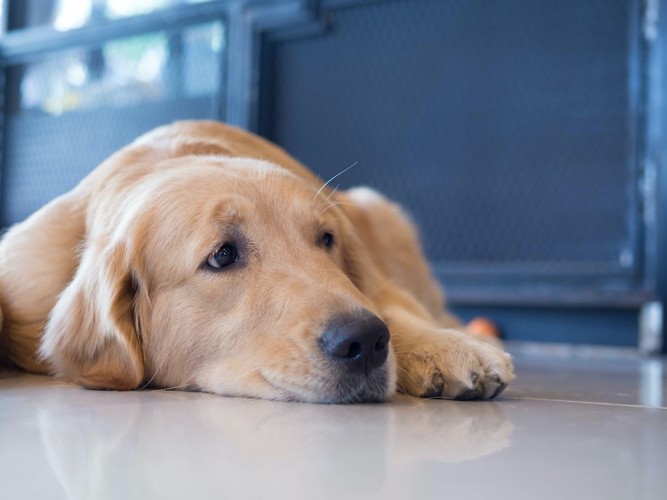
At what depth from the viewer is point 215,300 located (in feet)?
6.14

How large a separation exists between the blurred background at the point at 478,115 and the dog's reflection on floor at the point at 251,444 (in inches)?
109

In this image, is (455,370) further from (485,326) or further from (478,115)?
(478,115)

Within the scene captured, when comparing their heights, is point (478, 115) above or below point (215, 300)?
above

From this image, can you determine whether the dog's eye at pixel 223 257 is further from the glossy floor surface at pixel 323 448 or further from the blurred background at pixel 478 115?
the blurred background at pixel 478 115

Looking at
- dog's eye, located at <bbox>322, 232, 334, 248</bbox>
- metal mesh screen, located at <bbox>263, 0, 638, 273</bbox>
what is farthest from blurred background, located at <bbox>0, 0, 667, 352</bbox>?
dog's eye, located at <bbox>322, 232, 334, 248</bbox>

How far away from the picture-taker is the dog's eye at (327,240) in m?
2.12

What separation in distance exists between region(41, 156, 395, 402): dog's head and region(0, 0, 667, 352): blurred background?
2.48 metres

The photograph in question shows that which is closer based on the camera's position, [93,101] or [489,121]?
[489,121]

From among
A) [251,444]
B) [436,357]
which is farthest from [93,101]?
[251,444]

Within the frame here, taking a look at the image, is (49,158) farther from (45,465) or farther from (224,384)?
(45,465)

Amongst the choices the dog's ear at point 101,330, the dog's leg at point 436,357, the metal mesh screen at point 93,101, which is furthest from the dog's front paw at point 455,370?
the metal mesh screen at point 93,101

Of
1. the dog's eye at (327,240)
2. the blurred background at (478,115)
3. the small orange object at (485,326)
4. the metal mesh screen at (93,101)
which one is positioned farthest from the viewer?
the metal mesh screen at (93,101)

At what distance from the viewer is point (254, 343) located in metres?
1.77

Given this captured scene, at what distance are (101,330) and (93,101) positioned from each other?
416 cm
